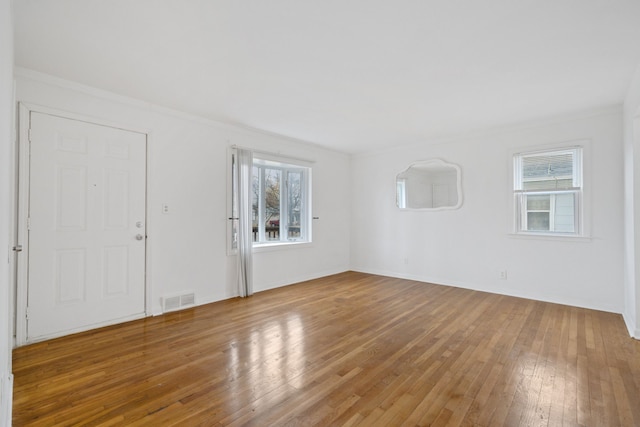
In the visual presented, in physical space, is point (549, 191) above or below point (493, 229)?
above

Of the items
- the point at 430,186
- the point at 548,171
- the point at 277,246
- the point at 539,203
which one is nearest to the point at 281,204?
the point at 277,246

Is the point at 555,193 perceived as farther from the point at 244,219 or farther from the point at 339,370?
the point at 244,219

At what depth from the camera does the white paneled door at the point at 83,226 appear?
2.96 metres

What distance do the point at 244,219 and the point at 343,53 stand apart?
2.72 m

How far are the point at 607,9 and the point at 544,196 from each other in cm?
288

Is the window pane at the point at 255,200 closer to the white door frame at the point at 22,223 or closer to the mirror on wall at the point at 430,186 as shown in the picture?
the mirror on wall at the point at 430,186

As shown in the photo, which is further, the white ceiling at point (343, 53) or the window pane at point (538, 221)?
the window pane at point (538, 221)

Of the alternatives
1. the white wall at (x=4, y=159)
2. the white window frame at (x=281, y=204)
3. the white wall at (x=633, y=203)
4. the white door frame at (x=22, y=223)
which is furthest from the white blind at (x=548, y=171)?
the white door frame at (x=22, y=223)

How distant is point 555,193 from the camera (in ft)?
14.0

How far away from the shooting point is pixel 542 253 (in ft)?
14.3

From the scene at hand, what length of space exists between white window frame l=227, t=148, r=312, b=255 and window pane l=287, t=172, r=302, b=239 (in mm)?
53

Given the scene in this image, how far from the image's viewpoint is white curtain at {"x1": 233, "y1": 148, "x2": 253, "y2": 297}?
178 inches

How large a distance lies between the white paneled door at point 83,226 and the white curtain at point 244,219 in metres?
1.22

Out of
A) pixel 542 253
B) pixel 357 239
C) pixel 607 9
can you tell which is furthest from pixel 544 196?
pixel 357 239
